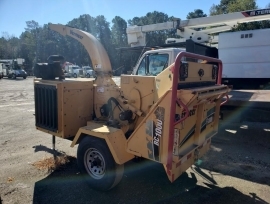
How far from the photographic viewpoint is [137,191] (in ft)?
11.8

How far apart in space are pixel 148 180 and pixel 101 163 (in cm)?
91

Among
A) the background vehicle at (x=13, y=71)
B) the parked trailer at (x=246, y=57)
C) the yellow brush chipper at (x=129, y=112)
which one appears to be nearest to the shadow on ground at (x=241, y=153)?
the yellow brush chipper at (x=129, y=112)

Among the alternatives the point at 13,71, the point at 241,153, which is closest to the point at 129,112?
the point at 241,153

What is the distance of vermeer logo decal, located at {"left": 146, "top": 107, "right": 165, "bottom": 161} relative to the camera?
9.52ft

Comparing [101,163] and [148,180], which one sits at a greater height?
[101,163]

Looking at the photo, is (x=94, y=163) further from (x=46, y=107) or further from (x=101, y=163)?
(x=46, y=107)

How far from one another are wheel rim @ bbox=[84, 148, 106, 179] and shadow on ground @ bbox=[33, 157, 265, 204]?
10.0 inches

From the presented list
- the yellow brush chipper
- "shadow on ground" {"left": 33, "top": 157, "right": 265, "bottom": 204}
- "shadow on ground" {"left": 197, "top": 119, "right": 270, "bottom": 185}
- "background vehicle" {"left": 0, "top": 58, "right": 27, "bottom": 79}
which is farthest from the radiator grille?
"background vehicle" {"left": 0, "top": 58, "right": 27, "bottom": 79}

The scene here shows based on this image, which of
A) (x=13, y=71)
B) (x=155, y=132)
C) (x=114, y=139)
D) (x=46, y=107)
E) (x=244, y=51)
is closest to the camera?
(x=155, y=132)

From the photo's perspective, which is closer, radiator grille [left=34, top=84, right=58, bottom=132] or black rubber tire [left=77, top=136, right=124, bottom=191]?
black rubber tire [left=77, top=136, right=124, bottom=191]

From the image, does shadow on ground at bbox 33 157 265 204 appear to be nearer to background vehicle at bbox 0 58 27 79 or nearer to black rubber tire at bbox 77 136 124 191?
black rubber tire at bbox 77 136 124 191

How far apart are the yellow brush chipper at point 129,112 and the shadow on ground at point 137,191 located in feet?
0.76

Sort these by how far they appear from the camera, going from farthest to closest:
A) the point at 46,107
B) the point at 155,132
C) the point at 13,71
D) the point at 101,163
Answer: the point at 13,71
the point at 46,107
the point at 101,163
the point at 155,132

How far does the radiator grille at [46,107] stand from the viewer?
4121 millimetres
